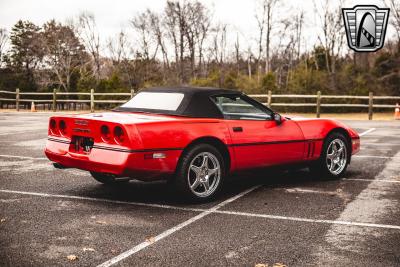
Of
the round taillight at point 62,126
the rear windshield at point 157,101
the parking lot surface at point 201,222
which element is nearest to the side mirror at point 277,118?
the parking lot surface at point 201,222

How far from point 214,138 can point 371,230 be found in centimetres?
196

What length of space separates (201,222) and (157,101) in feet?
6.20

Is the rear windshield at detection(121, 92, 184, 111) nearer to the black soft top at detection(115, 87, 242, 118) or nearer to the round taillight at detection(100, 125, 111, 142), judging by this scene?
the black soft top at detection(115, 87, 242, 118)

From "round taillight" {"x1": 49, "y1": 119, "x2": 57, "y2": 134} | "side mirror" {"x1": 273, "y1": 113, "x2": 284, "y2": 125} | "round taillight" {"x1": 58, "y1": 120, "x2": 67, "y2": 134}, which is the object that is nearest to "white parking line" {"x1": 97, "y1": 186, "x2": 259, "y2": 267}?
"side mirror" {"x1": 273, "y1": 113, "x2": 284, "y2": 125}

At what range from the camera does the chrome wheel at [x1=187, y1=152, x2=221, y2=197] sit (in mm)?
5621

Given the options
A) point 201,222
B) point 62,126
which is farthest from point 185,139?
point 62,126

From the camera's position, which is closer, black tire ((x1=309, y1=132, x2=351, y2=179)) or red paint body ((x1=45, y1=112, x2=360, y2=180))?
red paint body ((x1=45, y1=112, x2=360, y2=180))

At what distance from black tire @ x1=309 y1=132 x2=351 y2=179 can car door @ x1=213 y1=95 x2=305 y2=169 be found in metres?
0.48

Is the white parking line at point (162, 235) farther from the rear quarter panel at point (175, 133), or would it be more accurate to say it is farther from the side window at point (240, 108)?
the side window at point (240, 108)

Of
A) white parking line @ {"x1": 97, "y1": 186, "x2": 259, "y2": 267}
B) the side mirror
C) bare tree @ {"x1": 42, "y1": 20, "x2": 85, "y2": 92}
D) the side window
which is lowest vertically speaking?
white parking line @ {"x1": 97, "y1": 186, "x2": 259, "y2": 267}

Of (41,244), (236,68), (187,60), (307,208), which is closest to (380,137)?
(307,208)

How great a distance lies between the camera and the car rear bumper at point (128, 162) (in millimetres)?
5094

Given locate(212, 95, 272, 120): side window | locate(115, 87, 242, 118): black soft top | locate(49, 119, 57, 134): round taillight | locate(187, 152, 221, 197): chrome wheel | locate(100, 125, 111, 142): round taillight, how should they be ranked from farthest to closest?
locate(212, 95, 272, 120): side window
locate(49, 119, 57, 134): round taillight
locate(115, 87, 242, 118): black soft top
locate(187, 152, 221, 197): chrome wheel
locate(100, 125, 111, 142): round taillight

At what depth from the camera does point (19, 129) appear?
1505cm
